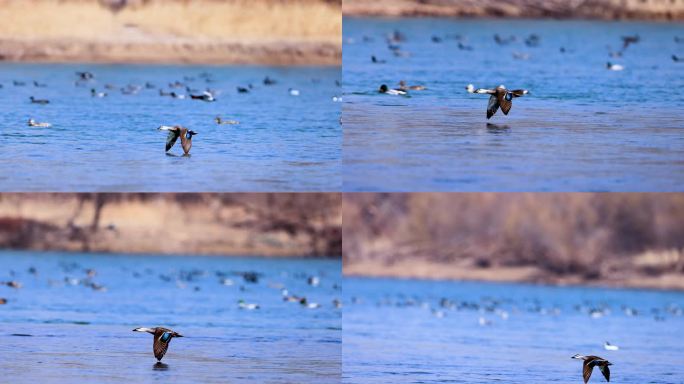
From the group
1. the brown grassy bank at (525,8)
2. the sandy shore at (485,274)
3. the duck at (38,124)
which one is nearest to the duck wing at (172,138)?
the duck at (38,124)

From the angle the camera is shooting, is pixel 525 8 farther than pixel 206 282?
Yes

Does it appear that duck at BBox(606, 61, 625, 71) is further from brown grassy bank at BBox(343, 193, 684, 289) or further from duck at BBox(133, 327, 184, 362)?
duck at BBox(133, 327, 184, 362)

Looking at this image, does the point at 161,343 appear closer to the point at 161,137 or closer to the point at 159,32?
the point at 161,137

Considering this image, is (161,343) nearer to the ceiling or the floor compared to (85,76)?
nearer to the floor

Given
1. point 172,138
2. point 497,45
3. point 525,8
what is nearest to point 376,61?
point 497,45

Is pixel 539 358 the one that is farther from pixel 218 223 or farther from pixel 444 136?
pixel 218 223

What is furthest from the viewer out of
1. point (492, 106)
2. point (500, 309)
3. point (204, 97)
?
point (500, 309)

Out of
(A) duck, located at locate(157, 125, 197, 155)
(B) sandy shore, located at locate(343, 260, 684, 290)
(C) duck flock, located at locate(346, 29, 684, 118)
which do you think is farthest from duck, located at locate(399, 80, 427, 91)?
(B) sandy shore, located at locate(343, 260, 684, 290)
